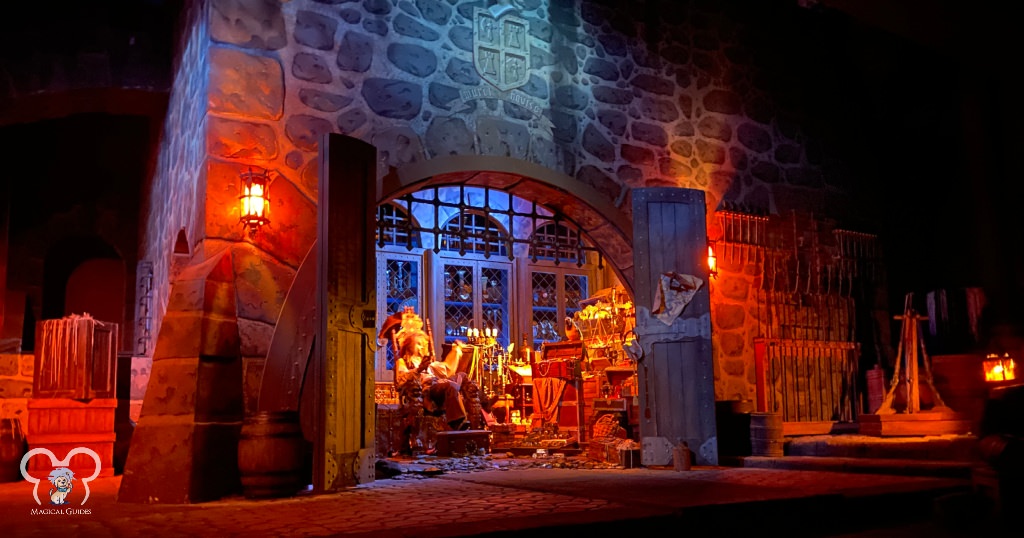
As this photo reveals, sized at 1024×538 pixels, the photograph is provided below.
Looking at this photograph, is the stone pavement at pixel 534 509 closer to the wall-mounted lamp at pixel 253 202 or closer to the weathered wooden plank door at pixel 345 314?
the weathered wooden plank door at pixel 345 314

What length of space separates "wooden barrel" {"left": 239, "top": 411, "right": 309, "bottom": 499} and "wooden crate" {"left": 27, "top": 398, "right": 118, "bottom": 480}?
3103 millimetres

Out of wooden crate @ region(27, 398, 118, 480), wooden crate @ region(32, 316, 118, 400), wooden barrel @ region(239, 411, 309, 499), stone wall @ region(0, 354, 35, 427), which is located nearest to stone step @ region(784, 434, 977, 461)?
wooden barrel @ region(239, 411, 309, 499)

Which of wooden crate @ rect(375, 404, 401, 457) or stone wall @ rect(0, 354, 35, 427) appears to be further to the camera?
wooden crate @ rect(375, 404, 401, 457)

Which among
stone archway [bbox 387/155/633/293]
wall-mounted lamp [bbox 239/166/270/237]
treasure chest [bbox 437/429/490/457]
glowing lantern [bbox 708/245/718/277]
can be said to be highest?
stone archway [bbox 387/155/633/293]

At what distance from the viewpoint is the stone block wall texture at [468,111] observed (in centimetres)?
691

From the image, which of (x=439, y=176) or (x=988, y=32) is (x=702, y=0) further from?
(x=439, y=176)

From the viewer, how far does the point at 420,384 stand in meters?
9.62

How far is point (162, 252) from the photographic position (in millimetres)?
9219

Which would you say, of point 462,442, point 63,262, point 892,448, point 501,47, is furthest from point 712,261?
point 63,262

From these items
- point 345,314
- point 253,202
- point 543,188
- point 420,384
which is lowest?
point 420,384

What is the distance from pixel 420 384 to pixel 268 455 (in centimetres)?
445

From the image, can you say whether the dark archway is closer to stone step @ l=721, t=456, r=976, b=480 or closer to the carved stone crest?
the carved stone crest

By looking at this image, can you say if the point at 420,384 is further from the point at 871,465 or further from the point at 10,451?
the point at 871,465

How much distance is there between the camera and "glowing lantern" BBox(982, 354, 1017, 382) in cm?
833
